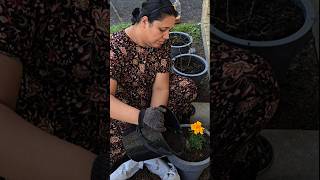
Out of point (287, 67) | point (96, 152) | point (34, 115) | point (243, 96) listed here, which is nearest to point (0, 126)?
point (34, 115)

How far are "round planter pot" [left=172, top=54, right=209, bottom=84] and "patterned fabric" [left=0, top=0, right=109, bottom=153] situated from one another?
0.85 feet

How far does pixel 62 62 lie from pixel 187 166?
0.42m

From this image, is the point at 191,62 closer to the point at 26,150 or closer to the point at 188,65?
the point at 188,65

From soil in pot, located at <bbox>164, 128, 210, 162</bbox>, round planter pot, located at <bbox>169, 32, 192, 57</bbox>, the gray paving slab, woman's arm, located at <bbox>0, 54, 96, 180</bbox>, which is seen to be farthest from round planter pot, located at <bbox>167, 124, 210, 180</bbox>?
the gray paving slab

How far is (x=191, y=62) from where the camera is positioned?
722 mm

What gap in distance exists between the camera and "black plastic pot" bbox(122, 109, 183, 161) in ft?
2.45

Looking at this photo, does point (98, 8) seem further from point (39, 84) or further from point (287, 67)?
point (287, 67)

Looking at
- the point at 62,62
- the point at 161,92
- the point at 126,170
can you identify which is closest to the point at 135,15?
the point at 161,92

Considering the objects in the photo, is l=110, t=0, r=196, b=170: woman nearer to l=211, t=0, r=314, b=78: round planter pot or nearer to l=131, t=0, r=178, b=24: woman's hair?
l=131, t=0, r=178, b=24: woman's hair

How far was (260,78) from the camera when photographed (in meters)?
0.94

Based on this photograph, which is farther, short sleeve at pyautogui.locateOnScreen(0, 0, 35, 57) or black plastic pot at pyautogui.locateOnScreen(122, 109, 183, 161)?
short sleeve at pyautogui.locateOnScreen(0, 0, 35, 57)

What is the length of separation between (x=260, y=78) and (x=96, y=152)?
0.40 meters

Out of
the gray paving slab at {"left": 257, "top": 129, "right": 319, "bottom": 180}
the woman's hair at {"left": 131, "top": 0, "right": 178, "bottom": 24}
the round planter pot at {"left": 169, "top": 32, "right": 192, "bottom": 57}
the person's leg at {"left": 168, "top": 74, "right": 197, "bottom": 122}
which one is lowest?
the gray paving slab at {"left": 257, "top": 129, "right": 319, "bottom": 180}

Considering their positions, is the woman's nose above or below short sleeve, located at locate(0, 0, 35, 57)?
above
